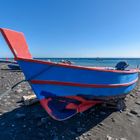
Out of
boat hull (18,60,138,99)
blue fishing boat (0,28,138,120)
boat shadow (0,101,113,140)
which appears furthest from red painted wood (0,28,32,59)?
boat shadow (0,101,113,140)

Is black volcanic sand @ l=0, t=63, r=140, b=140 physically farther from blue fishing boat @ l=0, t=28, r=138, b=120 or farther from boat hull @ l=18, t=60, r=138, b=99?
boat hull @ l=18, t=60, r=138, b=99

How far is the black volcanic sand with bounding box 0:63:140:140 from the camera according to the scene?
5790mm

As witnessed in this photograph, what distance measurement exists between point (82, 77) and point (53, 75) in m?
0.94

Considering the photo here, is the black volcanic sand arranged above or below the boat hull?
below

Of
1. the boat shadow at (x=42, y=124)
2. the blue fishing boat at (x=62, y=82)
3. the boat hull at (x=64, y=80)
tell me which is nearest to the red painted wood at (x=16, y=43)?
the blue fishing boat at (x=62, y=82)

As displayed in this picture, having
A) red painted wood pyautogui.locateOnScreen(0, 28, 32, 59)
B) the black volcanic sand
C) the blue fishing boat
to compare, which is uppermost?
red painted wood pyautogui.locateOnScreen(0, 28, 32, 59)

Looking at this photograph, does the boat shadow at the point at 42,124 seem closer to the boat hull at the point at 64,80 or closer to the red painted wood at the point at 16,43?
the boat hull at the point at 64,80

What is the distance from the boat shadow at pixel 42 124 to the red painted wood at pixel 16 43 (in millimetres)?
2315

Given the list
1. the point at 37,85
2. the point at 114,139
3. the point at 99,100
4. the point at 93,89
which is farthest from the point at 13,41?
the point at 114,139

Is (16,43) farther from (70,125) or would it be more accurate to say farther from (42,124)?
(70,125)

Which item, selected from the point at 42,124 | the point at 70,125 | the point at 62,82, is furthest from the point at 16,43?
the point at 70,125

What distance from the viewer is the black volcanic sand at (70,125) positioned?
579 centimetres

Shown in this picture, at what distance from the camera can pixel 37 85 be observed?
20.4 ft

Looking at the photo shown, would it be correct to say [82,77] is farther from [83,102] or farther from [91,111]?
[91,111]
